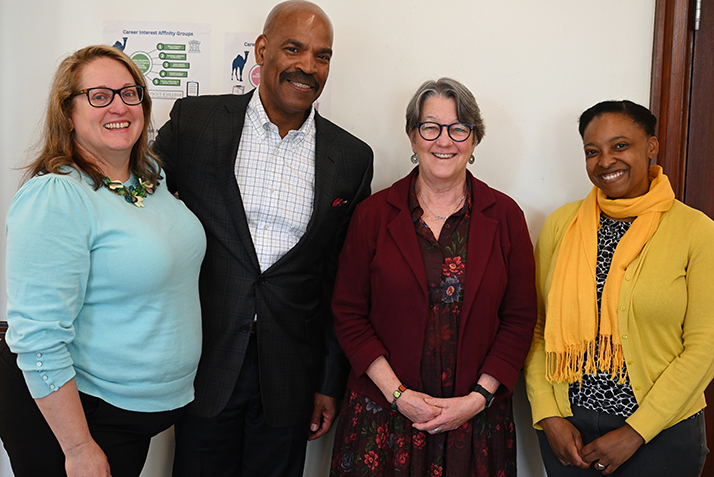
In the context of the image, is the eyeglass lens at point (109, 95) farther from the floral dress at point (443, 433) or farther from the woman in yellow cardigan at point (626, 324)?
the woman in yellow cardigan at point (626, 324)

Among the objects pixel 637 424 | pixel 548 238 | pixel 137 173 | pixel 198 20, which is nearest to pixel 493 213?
Result: pixel 548 238

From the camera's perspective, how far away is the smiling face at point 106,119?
1353 mm

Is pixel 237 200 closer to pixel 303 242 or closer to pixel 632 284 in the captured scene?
pixel 303 242

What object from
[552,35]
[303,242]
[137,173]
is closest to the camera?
A: [137,173]

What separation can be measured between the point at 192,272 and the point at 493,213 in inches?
37.9

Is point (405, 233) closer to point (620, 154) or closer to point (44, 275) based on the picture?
point (620, 154)

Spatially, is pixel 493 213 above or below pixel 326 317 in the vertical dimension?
above

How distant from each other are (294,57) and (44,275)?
3.25ft

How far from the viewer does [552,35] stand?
2100mm

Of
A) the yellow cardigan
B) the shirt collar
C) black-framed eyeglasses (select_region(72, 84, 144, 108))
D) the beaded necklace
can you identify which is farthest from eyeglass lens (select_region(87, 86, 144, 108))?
the yellow cardigan

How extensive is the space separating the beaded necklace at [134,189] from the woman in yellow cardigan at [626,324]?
4.24 feet

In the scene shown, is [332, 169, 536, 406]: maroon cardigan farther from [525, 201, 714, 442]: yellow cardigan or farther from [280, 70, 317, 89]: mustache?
[280, 70, 317, 89]: mustache

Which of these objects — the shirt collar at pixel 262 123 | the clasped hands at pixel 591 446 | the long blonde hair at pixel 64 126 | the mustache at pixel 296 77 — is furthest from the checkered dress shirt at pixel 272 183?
the clasped hands at pixel 591 446

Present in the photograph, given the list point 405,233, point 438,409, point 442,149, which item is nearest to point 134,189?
point 405,233
